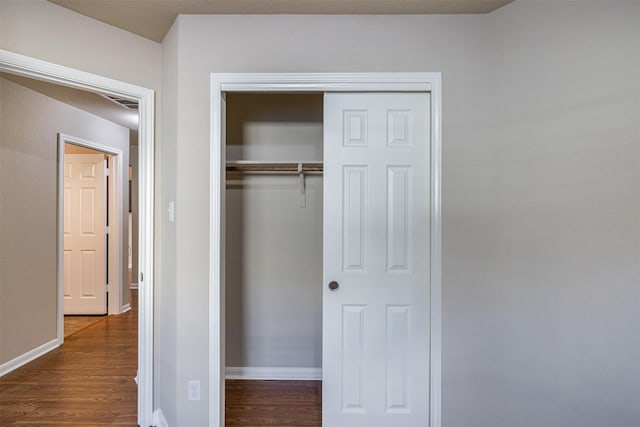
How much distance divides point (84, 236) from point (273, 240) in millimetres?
3305

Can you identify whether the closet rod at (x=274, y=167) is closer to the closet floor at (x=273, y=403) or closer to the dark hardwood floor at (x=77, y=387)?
the closet floor at (x=273, y=403)

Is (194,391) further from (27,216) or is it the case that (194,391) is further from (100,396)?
(27,216)

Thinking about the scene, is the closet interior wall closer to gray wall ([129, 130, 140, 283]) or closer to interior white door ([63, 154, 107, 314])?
interior white door ([63, 154, 107, 314])

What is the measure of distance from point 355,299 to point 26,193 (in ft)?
11.0

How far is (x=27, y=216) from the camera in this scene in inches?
122

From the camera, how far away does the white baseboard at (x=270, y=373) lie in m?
2.77

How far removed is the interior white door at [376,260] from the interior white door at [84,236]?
3966mm

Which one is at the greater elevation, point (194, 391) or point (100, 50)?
point (100, 50)

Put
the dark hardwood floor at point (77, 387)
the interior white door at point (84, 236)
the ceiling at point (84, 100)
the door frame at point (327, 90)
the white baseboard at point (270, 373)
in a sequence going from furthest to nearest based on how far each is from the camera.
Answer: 1. the interior white door at point (84, 236)
2. the ceiling at point (84, 100)
3. the white baseboard at point (270, 373)
4. the dark hardwood floor at point (77, 387)
5. the door frame at point (327, 90)

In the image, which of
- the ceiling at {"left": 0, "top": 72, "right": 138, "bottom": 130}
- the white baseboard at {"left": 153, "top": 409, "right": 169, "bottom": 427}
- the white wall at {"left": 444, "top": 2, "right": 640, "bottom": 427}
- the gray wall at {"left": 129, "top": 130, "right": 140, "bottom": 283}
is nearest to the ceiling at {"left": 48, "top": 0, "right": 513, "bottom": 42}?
the white wall at {"left": 444, "top": 2, "right": 640, "bottom": 427}

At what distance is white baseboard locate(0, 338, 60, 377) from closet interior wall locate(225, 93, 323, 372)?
1.99 metres

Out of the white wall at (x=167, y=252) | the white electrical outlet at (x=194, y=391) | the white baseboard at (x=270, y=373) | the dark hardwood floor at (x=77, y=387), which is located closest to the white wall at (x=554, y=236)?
the white baseboard at (x=270, y=373)

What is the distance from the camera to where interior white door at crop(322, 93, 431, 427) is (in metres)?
1.93

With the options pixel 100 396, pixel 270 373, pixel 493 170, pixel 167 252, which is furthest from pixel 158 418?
Answer: pixel 493 170
